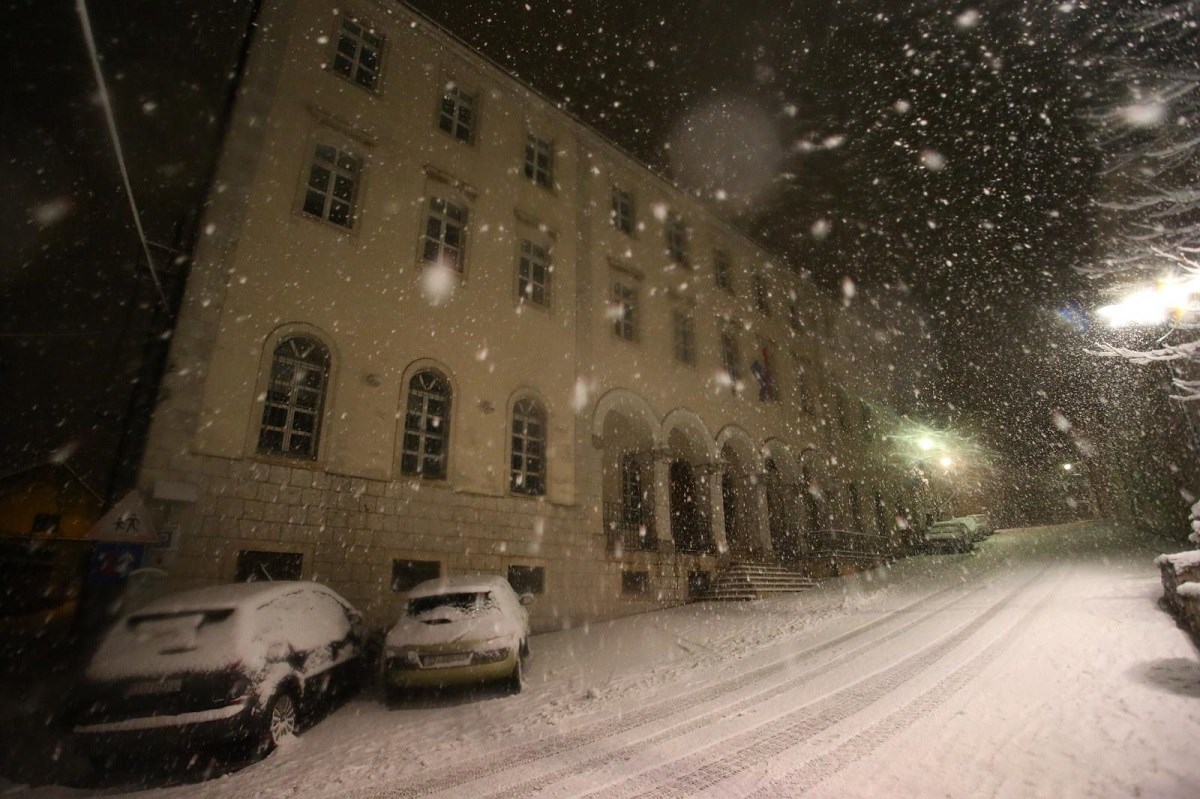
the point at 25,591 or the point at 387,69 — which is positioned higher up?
the point at 387,69

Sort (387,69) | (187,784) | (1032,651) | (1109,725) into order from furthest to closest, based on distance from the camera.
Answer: (387,69)
(1032,651)
(187,784)
(1109,725)

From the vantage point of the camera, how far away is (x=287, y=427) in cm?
918

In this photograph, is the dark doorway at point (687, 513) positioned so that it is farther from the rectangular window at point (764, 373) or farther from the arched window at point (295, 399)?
the arched window at point (295, 399)

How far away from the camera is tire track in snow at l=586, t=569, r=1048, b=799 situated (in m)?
3.62

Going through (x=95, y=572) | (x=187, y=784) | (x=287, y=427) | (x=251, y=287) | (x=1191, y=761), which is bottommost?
(x=187, y=784)

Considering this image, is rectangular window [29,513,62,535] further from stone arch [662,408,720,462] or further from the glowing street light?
the glowing street light

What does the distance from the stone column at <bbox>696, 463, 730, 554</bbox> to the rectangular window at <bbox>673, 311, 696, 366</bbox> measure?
3.52 m

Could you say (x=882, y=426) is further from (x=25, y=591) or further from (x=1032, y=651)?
(x=25, y=591)

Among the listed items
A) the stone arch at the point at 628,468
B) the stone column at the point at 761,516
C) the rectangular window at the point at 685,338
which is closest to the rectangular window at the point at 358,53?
the stone arch at the point at 628,468

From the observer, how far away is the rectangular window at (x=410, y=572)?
9.67 metres

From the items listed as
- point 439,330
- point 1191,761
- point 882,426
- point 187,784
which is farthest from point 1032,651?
point 882,426

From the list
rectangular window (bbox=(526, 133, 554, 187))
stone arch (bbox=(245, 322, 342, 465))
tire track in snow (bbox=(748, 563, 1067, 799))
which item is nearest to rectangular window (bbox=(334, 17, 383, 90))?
rectangular window (bbox=(526, 133, 554, 187))

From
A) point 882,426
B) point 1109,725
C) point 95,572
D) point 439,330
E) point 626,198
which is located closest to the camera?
point 1109,725

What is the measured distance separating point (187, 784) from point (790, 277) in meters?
25.9
